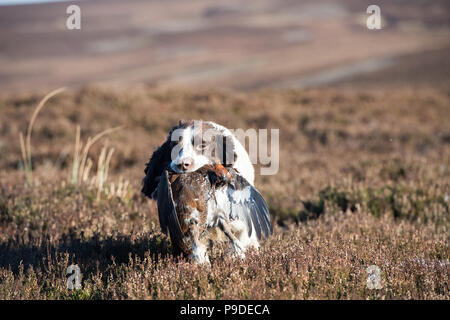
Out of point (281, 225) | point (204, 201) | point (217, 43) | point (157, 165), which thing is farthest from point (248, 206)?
point (217, 43)

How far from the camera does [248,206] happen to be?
3227 mm

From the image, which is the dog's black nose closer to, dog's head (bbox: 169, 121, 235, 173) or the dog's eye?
dog's head (bbox: 169, 121, 235, 173)

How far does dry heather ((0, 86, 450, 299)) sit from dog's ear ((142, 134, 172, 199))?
22.8 inches

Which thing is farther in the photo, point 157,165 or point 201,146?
point 157,165

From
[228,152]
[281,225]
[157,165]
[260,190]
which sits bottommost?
[281,225]

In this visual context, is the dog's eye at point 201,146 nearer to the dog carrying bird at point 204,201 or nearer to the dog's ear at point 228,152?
the dog carrying bird at point 204,201

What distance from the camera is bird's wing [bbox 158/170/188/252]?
2.94 meters

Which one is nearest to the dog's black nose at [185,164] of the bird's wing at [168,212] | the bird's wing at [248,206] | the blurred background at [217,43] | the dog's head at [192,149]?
the dog's head at [192,149]

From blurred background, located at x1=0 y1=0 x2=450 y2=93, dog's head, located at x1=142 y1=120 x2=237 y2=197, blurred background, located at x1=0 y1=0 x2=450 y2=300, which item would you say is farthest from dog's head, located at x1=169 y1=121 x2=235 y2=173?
blurred background, located at x1=0 y1=0 x2=450 y2=93

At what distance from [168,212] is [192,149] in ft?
1.54

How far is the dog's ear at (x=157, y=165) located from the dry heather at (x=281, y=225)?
58 cm

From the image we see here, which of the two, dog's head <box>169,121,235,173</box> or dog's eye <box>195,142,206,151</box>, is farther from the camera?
dog's eye <box>195,142,206,151</box>

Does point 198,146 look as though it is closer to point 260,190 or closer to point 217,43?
point 260,190
